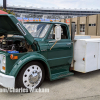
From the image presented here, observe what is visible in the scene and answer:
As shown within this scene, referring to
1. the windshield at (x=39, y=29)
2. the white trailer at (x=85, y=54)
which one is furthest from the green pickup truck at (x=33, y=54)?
the white trailer at (x=85, y=54)

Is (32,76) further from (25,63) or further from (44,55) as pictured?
(44,55)

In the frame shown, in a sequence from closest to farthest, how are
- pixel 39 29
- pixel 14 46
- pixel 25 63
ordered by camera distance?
pixel 25 63 < pixel 14 46 < pixel 39 29

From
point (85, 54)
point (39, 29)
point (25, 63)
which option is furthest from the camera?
point (85, 54)

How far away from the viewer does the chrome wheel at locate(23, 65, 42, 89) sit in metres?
3.87

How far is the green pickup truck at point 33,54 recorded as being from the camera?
12.0 feet

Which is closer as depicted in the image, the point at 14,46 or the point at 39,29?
the point at 14,46

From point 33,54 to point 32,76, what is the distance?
601 millimetres

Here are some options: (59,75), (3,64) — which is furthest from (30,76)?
(59,75)

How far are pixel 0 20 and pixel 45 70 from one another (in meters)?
1.95

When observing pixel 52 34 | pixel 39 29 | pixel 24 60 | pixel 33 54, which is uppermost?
pixel 39 29

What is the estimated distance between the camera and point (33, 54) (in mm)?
3996

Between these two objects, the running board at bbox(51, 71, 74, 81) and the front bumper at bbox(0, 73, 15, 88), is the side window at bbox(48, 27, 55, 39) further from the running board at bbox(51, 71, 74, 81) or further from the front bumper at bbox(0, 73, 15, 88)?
the front bumper at bbox(0, 73, 15, 88)

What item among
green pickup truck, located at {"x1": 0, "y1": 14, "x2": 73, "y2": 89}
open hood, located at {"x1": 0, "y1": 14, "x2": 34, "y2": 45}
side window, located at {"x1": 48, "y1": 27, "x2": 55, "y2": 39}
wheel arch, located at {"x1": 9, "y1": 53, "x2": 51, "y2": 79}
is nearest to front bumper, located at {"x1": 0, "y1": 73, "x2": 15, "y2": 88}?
green pickup truck, located at {"x1": 0, "y1": 14, "x2": 73, "y2": 89}

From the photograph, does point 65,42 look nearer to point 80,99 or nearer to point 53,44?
point 53,44
